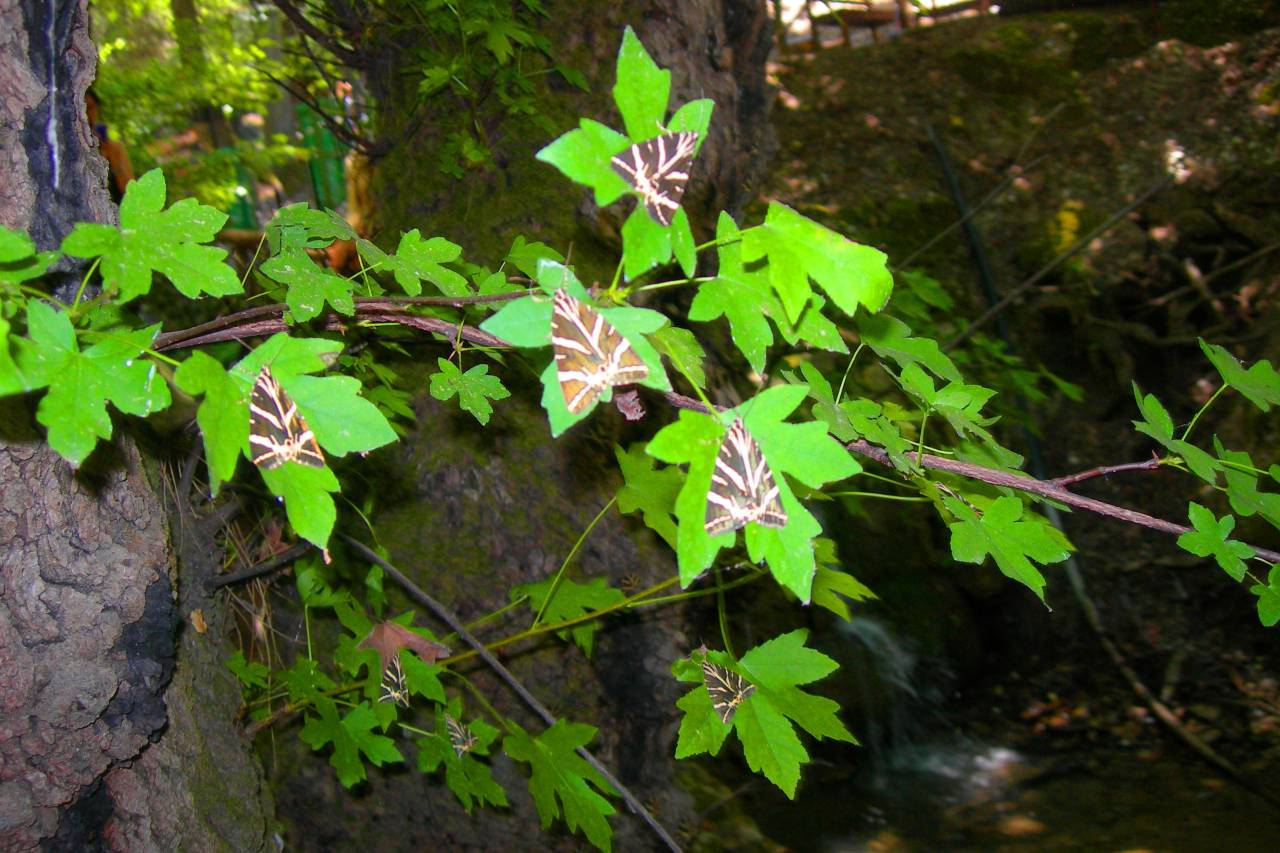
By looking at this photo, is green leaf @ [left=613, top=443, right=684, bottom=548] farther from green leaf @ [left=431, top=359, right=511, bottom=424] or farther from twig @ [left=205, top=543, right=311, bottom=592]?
twig @ [left=205, top=543, right=311, bottom=592]

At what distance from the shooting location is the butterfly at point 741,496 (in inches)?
33.8

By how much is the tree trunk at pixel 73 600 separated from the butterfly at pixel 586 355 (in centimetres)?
83

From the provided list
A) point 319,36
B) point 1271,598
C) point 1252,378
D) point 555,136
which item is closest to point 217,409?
point 1271,598

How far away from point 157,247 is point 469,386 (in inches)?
22.8

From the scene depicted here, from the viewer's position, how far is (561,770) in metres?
1.78

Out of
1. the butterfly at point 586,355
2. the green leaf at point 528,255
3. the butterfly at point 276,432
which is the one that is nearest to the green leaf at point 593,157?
the butterfly at point 586,355

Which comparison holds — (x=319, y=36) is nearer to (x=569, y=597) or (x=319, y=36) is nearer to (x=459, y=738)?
(x=569, y=597)

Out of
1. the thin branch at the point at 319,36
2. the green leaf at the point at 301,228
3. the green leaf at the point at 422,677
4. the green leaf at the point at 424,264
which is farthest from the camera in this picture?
the thin branch at the point at 319,36

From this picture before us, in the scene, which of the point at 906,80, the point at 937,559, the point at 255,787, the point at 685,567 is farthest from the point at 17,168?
the point at 906,80

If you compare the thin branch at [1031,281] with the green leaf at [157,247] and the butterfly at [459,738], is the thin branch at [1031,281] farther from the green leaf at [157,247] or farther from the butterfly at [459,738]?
the green leaf at [157,247]

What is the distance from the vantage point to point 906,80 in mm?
8055

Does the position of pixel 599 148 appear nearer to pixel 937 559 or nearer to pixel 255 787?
pixel 255 787

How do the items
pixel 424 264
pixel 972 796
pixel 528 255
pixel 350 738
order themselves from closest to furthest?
pixel 424 264 < pixel 528 255 < pixel 350 738 < pixel 972 796

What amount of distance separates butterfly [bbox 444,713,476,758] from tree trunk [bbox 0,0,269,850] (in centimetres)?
50
